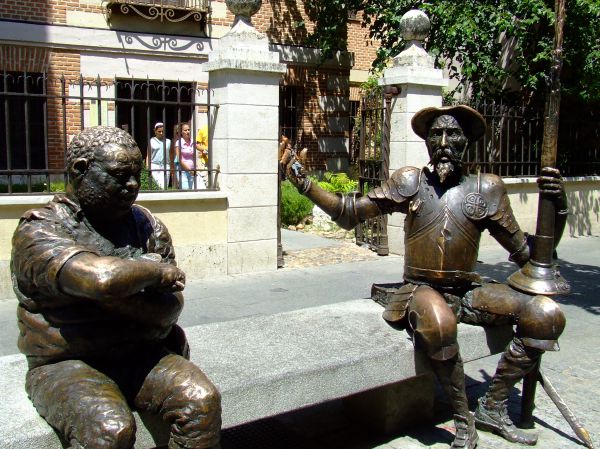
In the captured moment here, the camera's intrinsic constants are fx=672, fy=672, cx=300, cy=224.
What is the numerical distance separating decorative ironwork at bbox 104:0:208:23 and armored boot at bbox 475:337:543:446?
10341 millimetres

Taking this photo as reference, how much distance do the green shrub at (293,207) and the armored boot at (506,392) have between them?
25.2 ft

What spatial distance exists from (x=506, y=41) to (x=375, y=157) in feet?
12.9

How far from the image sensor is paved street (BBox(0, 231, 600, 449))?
13.0 ft

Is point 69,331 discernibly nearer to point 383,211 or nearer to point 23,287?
point 23,287

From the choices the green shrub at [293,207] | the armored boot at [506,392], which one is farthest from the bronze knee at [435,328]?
the green shrub at [293,207]

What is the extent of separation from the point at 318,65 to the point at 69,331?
12.4 metres

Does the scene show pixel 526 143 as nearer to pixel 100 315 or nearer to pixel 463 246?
pixel 463 246

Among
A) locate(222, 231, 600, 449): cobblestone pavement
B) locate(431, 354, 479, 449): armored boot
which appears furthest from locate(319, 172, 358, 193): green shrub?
locate(431, 354, 479, 449): armored boot

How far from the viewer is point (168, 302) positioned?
102 inches

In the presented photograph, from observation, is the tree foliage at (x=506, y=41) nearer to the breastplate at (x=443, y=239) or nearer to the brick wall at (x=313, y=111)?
the brick wall at (x=313, y=111)

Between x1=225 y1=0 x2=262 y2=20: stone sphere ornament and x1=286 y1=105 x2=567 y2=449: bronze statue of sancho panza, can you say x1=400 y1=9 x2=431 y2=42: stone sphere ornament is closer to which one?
x1=225 y1=0 x2=262 y2=20: stone sphere ornament

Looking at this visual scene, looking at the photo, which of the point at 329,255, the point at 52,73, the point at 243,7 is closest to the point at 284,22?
the point at 52,73

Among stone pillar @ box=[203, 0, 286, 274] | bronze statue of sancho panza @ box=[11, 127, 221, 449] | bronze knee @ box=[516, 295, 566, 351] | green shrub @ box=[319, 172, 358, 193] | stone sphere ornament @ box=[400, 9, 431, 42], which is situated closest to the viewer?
bronze statue of sancho panza @ box=[11, 127, 221, 449]

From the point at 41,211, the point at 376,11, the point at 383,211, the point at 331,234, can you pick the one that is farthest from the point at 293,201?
the point at 41,211
